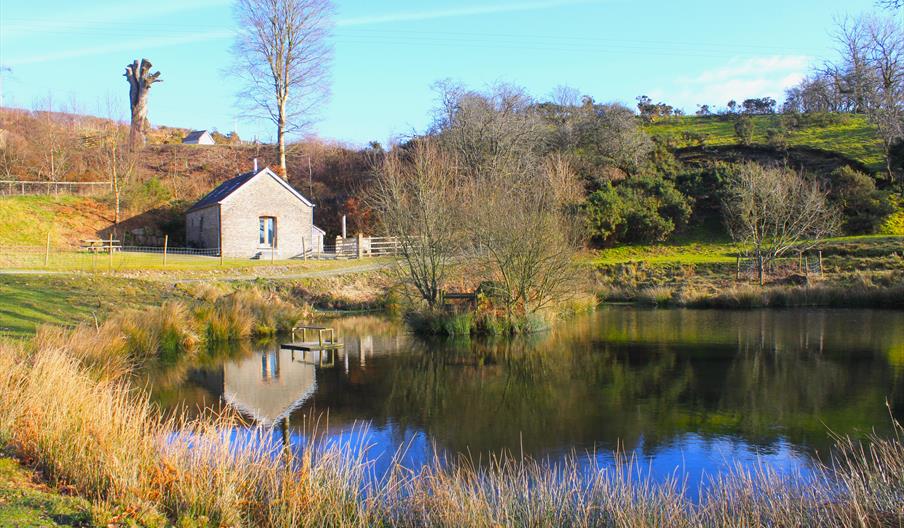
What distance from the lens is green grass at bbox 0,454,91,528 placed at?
501 cm

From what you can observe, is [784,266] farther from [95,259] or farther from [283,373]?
[95,259]

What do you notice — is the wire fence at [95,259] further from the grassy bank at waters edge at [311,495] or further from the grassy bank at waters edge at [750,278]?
the grassy bank at waters edge at [311,495]

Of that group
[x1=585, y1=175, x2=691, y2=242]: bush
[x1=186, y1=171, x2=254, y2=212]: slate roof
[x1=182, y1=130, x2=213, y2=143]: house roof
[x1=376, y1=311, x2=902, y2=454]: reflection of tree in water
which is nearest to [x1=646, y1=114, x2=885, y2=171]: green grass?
[x1=585, y1=175, x2=691, y2=242]: bush

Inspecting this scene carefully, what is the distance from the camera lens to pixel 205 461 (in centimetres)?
629

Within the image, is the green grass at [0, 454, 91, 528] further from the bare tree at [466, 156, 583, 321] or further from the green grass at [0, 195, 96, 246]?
the green grass at [0, 195, 96, 246]

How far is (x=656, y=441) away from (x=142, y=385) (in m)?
10.0

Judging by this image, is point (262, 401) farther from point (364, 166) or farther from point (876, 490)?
point (364, 166)

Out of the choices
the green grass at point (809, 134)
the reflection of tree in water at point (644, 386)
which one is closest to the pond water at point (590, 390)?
the reflection of tree in water at point (644, 386)

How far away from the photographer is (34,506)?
533 cm

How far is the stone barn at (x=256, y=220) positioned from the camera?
121 feet

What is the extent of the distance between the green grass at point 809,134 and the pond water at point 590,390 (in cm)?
2784

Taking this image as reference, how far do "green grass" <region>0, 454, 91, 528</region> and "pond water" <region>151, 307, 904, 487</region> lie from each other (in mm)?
4247

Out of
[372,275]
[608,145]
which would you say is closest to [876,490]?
[372,275]

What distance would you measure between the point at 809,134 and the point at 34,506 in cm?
5527
